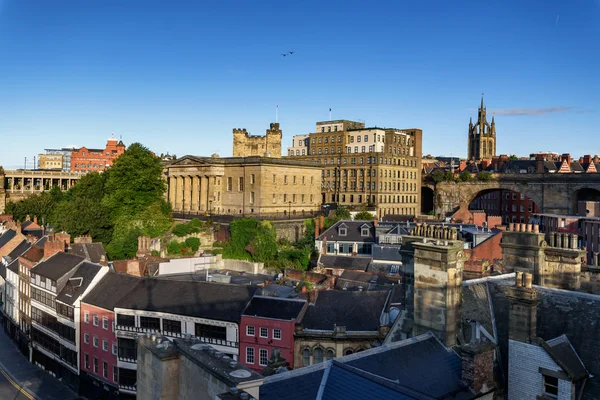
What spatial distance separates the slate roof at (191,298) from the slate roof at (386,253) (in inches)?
628

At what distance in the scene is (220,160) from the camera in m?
67.6

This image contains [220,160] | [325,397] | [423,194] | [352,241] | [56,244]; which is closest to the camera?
[325,397]

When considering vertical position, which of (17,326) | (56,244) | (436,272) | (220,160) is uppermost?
(220,160)

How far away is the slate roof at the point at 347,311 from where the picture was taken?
2961cm

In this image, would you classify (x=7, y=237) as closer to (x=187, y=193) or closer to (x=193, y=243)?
(x=193, y=243)

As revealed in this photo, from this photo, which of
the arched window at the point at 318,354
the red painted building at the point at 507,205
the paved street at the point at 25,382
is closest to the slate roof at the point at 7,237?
the paved street at the point at 25,382

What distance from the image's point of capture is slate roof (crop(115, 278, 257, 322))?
33031 mm

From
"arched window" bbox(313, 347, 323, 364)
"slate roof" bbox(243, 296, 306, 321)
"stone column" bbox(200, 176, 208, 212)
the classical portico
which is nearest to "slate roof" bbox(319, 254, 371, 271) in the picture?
"slate roof" bbox(243, 296, 306, 321)

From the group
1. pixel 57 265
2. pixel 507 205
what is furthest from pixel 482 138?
pixel 57 265

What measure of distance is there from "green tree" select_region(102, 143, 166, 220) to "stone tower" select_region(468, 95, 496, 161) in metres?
108

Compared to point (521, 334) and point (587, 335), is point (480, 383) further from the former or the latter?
point (587, 335)

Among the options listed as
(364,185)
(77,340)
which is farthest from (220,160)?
(77,340)

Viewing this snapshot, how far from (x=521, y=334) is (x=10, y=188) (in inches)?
4693

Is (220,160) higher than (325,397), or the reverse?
(220,160)
